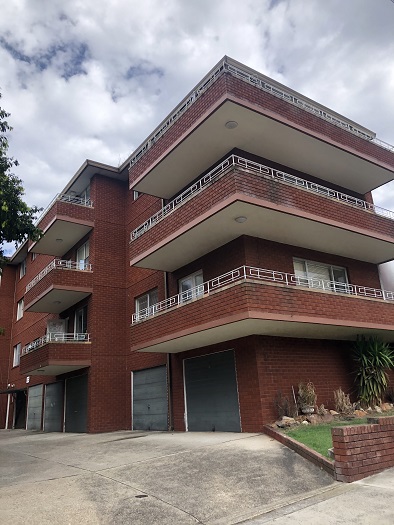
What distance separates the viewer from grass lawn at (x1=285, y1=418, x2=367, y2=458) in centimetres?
845

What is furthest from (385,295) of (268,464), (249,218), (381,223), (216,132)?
(268,464)

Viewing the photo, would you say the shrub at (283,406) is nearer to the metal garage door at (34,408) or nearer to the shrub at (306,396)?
the shrub at (306,396)

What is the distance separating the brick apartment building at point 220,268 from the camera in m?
12.0

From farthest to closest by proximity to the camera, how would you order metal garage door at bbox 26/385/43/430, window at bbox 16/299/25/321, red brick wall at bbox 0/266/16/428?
1. window at bbox 16/299/25/321
2. red brick wall at bbox 0/266/16/428
3. metal garage door at bbox 26/385/43/430

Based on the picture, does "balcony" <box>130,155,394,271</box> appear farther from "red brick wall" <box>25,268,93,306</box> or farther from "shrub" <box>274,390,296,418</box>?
"shrub" <box>274,390,296,418</box>

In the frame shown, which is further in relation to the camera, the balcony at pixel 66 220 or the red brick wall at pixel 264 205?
the balcony at pixel 66 220

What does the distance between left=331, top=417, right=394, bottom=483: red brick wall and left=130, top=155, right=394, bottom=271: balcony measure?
6034 millimetres

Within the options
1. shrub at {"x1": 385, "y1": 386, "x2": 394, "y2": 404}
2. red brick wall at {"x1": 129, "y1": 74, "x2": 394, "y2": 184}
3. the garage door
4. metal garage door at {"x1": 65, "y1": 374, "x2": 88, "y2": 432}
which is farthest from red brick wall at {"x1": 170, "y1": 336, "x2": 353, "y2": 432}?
red brick wall at {"x1": 129, "y1": 74, "x2": 394, "y2": 184}

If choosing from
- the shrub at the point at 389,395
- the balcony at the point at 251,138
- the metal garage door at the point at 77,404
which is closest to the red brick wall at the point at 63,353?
the metal garage door at the point at 77,404

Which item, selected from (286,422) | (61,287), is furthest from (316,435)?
(61,287)

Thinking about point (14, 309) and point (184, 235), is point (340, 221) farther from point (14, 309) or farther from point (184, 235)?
point (14, 309)

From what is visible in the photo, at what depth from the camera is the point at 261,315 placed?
10.4 m

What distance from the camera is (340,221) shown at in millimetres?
13578

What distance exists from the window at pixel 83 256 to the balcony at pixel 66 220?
1.49 ft
